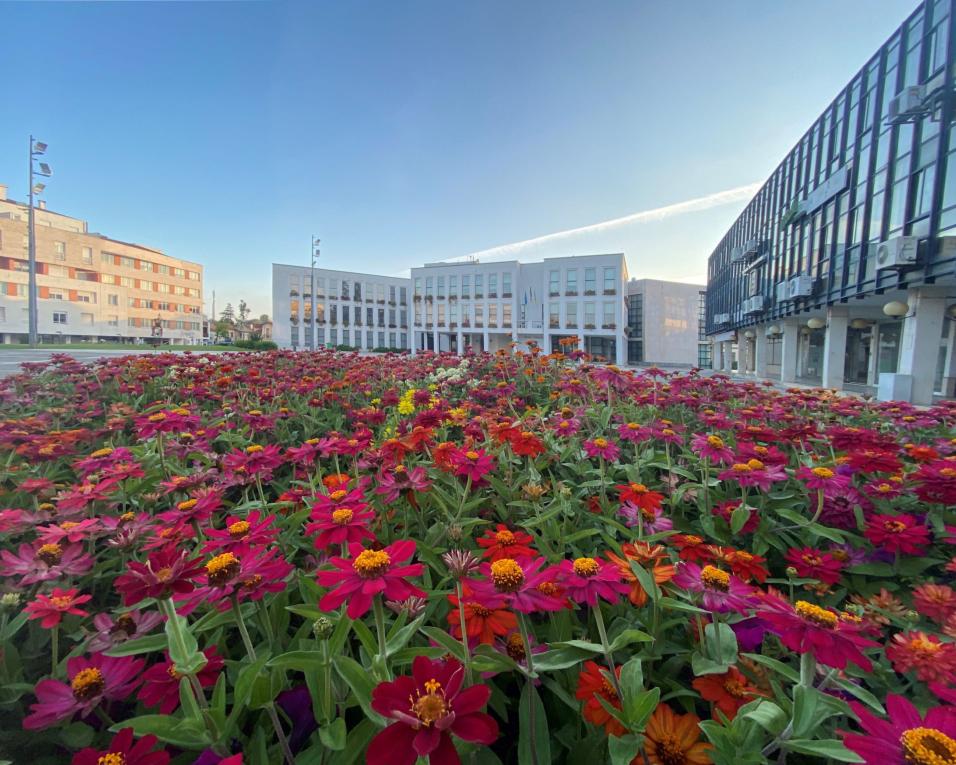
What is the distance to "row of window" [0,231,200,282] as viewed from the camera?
140 ft

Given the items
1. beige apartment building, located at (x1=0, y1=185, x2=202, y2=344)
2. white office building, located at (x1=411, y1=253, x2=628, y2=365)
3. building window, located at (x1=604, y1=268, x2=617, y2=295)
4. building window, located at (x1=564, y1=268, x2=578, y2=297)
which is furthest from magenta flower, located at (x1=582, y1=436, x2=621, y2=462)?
beige apartment building, located at (x1=0, y1=185, x2=202, y2=344)

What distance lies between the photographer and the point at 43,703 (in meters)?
0.80

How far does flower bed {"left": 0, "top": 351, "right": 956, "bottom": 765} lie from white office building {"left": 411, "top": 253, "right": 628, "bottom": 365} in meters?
34.4

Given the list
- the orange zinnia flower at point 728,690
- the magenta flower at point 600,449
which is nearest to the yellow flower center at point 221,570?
the orange zinnia flower at point 728,690

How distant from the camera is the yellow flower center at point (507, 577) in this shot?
0.77 meters

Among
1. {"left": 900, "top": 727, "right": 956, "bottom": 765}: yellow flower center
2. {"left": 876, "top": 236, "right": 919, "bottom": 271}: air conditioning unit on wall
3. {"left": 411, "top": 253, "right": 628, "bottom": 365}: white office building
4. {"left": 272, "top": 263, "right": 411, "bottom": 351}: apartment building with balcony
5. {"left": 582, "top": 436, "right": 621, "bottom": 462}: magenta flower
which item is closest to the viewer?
{"left": 900, "top": 727, "right": 956, "bottom": 765}: yellow flower center

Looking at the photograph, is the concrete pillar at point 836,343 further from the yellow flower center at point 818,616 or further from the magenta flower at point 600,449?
the yellow flower center at point 818,616

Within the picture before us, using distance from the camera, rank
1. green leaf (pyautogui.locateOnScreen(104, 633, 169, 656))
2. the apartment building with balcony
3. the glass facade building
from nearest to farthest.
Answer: green leaf (pyautogui.locateOnScreen(104, 633, 169, 656)) < the glass facade building < the apartment building with balcony

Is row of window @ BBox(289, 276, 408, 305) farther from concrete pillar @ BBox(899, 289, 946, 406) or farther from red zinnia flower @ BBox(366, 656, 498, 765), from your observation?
red zinnia flower @ BBox(366, 656, 498, 765)

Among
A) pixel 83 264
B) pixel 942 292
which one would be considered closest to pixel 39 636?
pixel 942 292

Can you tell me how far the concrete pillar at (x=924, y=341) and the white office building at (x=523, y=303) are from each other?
81.7ft

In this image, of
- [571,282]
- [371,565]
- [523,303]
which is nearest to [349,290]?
[523,303]

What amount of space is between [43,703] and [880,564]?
230cm

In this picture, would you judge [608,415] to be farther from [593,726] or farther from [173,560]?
[173,560]
